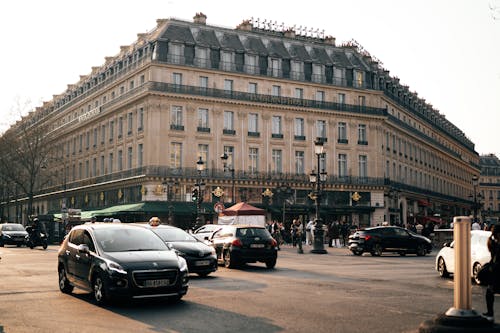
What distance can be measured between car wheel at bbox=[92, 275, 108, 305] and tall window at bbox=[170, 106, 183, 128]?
46.7m

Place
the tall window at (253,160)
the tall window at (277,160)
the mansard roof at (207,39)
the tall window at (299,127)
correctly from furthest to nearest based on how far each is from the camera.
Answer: the tall window at (299,127), the tall window at (277,160), the tall window at (253,160), the mansard roof at (207,39)

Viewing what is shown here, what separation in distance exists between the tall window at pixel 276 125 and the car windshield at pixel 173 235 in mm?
44690

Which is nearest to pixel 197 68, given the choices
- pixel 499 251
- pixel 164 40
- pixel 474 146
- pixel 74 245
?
pixel 164 40

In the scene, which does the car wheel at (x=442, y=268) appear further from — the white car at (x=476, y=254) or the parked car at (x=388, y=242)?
the parked car at (x=388, y=242)

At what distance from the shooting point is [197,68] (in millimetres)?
59156

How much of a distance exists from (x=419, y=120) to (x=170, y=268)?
76.7 metres

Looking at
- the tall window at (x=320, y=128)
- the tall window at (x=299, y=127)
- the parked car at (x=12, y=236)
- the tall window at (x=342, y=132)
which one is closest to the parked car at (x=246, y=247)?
the parked car at (x=12, y=236)

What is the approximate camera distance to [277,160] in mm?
63156

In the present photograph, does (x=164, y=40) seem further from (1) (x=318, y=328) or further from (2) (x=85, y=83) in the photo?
(1) (x=318, y=328)

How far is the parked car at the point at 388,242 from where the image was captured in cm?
3045

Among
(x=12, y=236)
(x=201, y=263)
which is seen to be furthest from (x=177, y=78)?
(x=201, y=263)

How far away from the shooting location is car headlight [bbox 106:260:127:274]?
1139 cm

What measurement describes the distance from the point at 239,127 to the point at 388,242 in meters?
32.8

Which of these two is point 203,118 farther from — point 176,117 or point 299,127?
point 299,127
